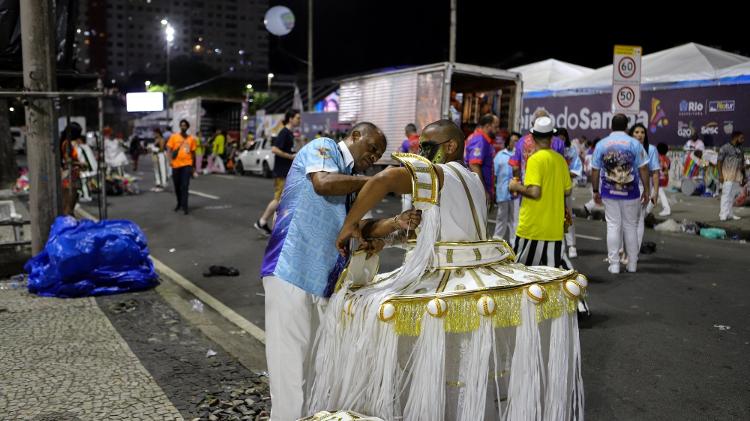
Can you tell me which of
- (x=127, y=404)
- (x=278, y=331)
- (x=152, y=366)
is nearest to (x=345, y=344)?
(x=278, y=331)

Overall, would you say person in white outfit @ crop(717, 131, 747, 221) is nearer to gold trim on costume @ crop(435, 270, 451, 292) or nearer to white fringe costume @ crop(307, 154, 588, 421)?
white fringe costume @ crop(307, 154, 588, 421)

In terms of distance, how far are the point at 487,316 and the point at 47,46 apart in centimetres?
600

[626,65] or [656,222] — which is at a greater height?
[626,65]

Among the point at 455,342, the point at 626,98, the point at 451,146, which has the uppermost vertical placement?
the point at 626,98

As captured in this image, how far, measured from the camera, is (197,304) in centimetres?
639

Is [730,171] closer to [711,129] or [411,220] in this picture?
[711,129]

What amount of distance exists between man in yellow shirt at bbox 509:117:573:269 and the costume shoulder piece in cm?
299

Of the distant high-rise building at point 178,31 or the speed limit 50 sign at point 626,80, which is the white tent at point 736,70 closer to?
the speed limit 50 sign at point 626,80

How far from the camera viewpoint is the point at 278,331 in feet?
10.3

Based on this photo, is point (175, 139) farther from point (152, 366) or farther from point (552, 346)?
point (552, 346)

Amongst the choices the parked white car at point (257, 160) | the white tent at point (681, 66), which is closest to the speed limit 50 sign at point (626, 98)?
the white tent at point (681, 66)

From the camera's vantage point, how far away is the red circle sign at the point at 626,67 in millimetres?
12000

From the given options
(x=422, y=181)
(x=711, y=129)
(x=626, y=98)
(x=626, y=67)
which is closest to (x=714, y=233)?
(x=626, y=98)

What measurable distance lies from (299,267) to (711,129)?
19.4 metres
